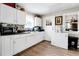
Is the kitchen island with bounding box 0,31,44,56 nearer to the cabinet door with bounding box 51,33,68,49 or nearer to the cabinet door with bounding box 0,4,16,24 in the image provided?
the cabinet door with bounding box 0,4,16,24

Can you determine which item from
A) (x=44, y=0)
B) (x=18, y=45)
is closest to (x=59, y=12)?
(x=18, y=45)

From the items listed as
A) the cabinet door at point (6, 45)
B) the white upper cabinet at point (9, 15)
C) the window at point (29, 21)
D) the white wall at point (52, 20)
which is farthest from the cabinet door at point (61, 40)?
the cabinet door at point (6, 45)

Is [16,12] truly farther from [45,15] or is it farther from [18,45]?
[45,15]

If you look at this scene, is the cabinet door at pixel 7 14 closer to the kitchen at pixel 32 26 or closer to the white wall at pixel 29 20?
the kitchen at pixel 32 26

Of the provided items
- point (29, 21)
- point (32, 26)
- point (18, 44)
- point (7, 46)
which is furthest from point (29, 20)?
point (7, 46)

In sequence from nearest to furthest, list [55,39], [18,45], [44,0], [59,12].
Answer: [44,0]
[18,45]
[55,39]
[59,12]

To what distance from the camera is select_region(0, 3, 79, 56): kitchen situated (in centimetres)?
250

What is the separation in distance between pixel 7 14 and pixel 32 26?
298 cm

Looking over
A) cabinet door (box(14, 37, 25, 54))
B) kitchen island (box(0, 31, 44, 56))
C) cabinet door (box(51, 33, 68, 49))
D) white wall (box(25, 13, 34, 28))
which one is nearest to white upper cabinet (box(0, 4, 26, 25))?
kitchen island (box(0, 31, 44, 56))

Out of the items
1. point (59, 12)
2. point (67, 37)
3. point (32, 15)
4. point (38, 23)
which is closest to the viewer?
point (67, 37)

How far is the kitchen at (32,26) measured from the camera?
8.21 feet

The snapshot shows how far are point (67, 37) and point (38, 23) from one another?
2.63 meters

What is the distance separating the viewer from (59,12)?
5.04m

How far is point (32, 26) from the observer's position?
552 cm
